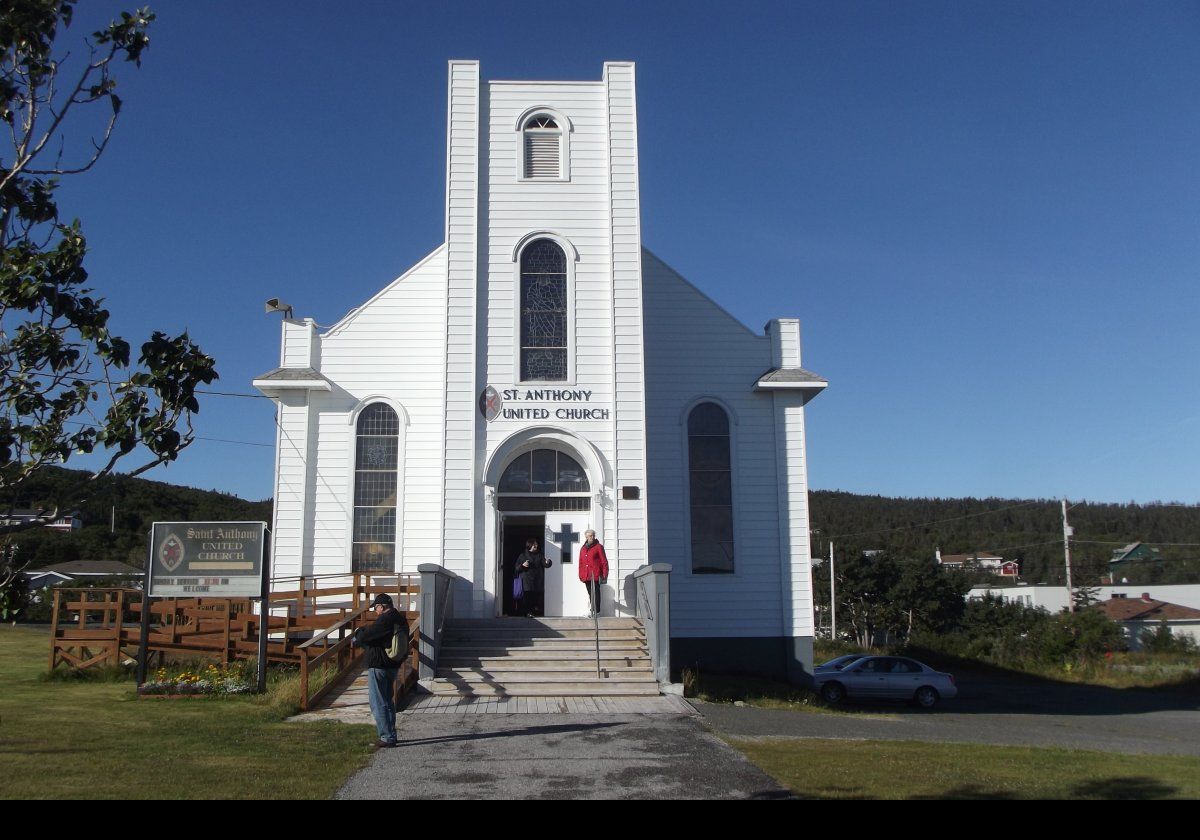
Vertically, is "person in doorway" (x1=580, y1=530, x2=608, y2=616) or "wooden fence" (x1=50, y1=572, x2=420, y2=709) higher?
"person in doorway" (x1=580, y1=530, x2=608, y2=616)

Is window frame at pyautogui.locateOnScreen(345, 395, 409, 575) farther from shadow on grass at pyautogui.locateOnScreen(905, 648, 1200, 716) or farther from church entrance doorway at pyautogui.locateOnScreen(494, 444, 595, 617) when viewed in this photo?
shadow on grass at pyautogui.locateOnScreen(905, 648, 1200, 716)

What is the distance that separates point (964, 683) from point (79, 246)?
112 feet

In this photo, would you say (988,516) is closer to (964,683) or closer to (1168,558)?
(1168,558)

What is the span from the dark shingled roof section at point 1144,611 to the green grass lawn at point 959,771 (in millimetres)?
54283

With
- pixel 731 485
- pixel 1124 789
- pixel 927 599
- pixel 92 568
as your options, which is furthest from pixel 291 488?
pixel 92 568

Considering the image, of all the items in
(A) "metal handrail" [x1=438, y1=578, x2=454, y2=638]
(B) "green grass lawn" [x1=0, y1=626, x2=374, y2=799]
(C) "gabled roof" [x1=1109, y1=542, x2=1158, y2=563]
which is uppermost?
(C) "gabled roof" [x1=1109, y1=542, x2=1158, y2=563]

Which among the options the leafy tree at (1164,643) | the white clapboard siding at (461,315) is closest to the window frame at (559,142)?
the white clapboard siding at (461,315)

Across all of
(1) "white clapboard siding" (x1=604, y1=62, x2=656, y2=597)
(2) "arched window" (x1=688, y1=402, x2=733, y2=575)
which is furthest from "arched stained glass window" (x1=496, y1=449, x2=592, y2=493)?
(2) "arched window" (x1=688, y1=402, x2=733, y2=575)

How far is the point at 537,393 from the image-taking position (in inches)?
758

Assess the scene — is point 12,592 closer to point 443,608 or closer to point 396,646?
point 396,646

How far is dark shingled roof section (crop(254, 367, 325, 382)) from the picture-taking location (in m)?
20.4

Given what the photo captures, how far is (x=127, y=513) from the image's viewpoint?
1418 cm

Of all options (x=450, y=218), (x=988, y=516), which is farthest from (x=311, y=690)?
(x=988, y=516)

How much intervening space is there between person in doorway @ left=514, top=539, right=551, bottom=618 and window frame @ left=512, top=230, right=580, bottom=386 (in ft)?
10.3
